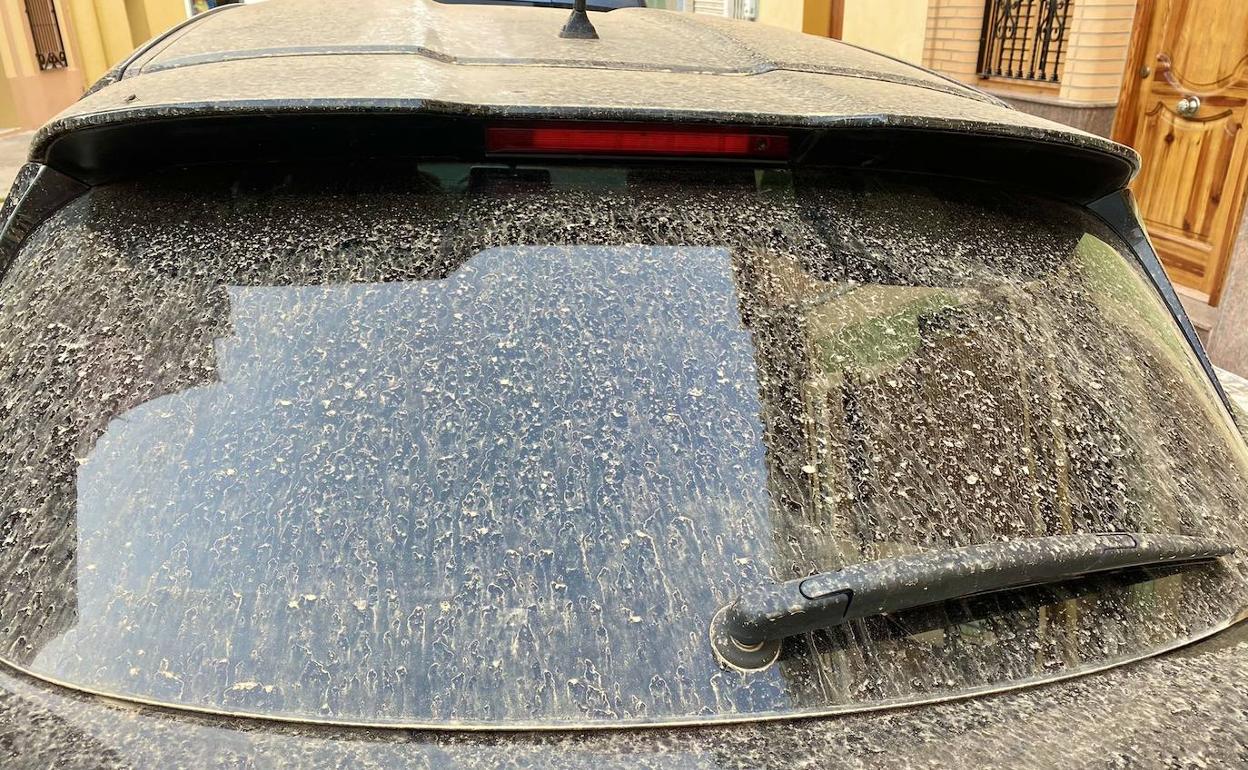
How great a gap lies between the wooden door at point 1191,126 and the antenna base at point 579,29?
536cm

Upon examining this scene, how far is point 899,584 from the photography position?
95 cm

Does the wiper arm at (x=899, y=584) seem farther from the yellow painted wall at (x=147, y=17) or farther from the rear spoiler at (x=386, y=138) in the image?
the yellow painted wall at (x=147, y=17)

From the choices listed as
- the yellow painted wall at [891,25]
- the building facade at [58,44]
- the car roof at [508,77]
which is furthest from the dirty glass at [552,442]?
the building facade at [58,44]

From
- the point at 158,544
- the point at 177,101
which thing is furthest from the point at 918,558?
the point at 177,101

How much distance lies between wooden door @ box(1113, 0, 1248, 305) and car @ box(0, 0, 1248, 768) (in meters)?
5.22

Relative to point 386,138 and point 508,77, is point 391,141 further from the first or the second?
point 508,77

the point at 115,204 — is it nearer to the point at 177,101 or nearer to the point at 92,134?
the point at 92,134

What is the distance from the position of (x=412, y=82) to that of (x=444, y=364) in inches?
17.8

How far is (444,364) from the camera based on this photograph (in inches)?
42.5

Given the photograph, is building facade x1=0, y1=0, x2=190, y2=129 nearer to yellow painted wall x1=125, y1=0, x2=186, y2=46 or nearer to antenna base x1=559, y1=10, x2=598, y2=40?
yellow painted wall x1=125, y1=0, x2=186, y2=46

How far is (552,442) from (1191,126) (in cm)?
656

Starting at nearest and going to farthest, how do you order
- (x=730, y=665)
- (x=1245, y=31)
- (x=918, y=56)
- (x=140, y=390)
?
(x=730, y=665)
(x=140, y=390)
(x=1245, y=31)
(x=918, y=56)

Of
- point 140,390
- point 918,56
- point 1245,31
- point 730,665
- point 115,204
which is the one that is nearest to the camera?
point 730,665

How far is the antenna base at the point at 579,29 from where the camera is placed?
180cm
